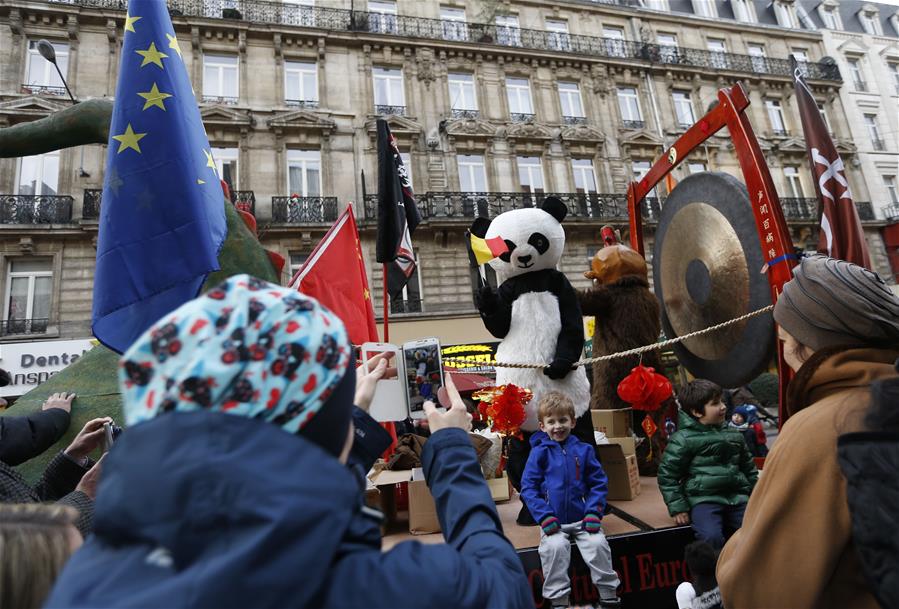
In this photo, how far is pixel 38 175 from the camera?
13.0 m

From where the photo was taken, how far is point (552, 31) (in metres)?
18.2

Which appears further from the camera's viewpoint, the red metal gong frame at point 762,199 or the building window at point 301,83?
the building window at point 301,83

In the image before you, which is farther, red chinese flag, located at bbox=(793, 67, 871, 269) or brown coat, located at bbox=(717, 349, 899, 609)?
red chinese flag, located at bbox=(793, 67, 871, 269)

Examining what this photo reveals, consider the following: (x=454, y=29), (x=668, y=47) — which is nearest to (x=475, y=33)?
(x=454, y=29)

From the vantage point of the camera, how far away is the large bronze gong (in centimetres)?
372

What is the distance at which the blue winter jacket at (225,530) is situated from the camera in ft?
1.91

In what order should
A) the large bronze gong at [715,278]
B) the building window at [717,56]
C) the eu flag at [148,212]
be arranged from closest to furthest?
the eu flag at [148,212] < the large bronze gong at [715,278] < the building window at [717,56]

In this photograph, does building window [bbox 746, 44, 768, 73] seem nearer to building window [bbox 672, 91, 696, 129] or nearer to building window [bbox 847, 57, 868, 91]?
building window [bbox 672, 91, 696, 129]

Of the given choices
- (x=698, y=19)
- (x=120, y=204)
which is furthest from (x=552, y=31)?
(x=120, y=204)

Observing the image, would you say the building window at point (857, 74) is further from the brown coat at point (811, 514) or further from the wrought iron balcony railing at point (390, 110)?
the brown coat at point (811, 514)

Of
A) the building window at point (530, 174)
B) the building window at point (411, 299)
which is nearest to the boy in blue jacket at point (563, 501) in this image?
the building window at point (411, 299)

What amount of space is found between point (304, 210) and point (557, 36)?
12.0 metres

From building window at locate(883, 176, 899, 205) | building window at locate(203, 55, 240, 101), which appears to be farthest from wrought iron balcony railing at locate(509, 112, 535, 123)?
building window at locate(883, 176, 899, 205)

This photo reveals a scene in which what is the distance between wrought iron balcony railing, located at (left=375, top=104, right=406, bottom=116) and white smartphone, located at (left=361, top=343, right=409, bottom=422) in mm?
15333
